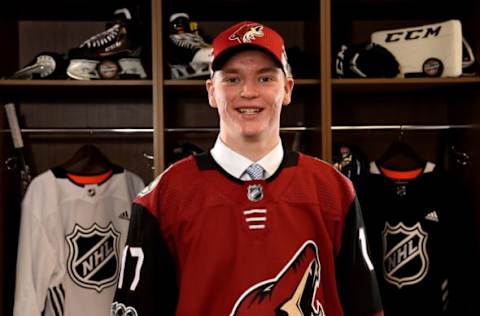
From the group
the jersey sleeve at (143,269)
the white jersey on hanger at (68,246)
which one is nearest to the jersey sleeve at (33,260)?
the white jersey on hanger at (68,246)

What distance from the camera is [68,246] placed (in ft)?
6.61

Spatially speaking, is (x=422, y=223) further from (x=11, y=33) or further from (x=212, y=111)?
(x=11, y=33)

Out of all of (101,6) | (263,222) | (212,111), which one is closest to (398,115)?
(212,111)

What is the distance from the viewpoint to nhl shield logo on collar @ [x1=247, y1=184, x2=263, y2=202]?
51.3 inches

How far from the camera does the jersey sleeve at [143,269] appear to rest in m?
1.29

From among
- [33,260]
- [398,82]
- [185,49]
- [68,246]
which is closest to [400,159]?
[398,82]

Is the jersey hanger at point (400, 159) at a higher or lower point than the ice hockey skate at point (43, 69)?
lower

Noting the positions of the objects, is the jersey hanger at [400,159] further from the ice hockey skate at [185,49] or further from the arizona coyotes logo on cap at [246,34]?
the arizona coyotes logo on cap at [246,34]

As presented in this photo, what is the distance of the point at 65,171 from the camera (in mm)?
2076

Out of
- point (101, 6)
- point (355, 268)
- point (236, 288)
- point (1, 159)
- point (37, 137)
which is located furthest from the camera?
point (37, 137)

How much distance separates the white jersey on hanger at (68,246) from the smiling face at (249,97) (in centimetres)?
86

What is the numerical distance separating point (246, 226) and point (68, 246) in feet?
3.05

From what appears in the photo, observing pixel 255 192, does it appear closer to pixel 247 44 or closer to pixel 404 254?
pixel 247 44

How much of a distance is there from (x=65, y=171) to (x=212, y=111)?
64 centimetres
